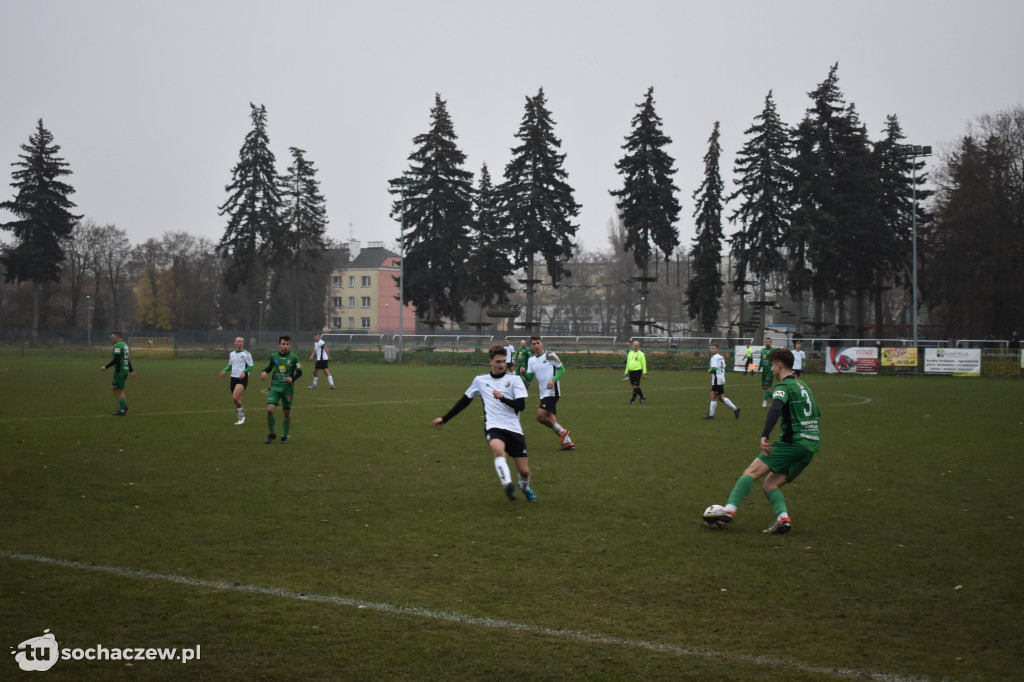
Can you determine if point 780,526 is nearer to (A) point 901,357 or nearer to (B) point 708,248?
(A) point 901,357

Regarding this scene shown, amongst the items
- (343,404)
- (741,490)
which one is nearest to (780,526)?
(741,490)

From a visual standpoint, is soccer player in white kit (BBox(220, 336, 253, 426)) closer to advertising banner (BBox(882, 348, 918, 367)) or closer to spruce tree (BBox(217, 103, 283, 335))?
advertising banner (BBox(882, 348, 918, 367))

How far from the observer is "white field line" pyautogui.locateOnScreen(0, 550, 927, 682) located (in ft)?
16.8

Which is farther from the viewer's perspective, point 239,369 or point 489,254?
point 489,254

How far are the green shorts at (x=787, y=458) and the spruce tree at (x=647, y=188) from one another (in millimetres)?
52157

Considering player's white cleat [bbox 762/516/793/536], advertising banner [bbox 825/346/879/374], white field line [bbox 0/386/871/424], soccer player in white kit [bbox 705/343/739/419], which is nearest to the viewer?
player's white cleat [bbox 762/516/793/536]

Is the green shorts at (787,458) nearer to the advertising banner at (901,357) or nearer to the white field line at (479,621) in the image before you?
the white field line at (479,621)

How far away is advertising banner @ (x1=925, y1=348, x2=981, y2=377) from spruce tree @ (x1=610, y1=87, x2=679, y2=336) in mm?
21915

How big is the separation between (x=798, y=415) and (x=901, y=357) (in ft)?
123

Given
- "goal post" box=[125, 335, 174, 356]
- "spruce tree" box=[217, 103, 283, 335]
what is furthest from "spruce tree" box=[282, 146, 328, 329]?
"goal post" box=[125, 335, 174, 356]

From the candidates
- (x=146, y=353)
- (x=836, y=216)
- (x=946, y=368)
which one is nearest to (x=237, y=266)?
(x=146, y=353)

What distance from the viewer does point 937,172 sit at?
2338 inches

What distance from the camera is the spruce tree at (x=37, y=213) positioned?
72.2 m

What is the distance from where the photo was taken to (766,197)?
5862cm
